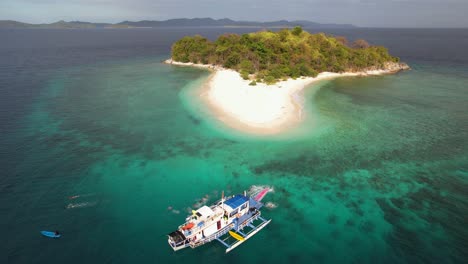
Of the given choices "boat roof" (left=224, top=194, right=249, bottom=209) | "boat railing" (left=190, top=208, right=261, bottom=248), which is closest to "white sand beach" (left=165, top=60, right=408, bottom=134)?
"boat roof" (left=224, top=194, right=249, bottom=209)

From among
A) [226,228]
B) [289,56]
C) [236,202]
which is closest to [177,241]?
[226,228]

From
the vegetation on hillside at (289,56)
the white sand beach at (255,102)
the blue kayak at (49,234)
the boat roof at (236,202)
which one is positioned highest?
the vegetation on hillside at (289,56)

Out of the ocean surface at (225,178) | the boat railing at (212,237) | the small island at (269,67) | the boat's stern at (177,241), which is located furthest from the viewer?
the small island at (269,67)

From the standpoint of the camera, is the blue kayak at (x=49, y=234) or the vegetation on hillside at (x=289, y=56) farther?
the vegetation on hillside at (x=289, y=56)

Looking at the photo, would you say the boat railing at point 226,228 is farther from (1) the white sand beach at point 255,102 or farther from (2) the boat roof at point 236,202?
(1) the white sand beach at point 255,102

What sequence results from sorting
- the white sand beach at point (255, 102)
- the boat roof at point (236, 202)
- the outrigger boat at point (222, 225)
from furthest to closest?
the white sand beach at point (255, 102)
the boat roof at point (236, 202)
the outrigger boat at point (222, 225)

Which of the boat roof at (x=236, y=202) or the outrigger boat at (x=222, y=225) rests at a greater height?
the boat roof at (x=236, y=202)

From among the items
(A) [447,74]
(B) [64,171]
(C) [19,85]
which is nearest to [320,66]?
(A) [447,74]

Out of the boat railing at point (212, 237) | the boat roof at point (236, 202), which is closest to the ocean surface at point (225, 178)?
the boat railing at point (212, 237)
